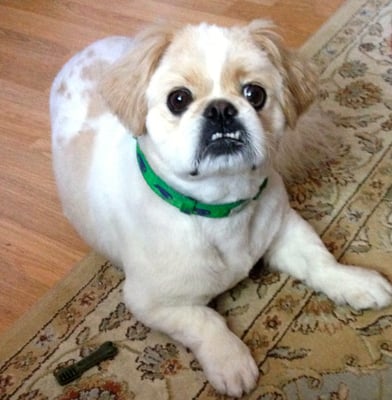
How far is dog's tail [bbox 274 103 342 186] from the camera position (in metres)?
1.54

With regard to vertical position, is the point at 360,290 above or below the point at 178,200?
below

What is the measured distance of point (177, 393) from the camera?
1.22 m

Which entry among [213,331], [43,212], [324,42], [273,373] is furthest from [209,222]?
[324,42]

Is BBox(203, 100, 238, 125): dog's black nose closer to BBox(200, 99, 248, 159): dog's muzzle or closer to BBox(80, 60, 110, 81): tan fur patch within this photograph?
BBox(200, 99, 248, 159): dog's muzzle

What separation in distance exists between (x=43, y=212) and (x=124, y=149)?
1.58 ft

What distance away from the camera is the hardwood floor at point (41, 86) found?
4.99ft

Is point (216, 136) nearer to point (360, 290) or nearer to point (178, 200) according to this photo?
point (178, 200)

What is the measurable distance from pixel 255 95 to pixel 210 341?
463 mm

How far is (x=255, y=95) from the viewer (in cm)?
106

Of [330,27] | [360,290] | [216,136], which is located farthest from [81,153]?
[330,27]

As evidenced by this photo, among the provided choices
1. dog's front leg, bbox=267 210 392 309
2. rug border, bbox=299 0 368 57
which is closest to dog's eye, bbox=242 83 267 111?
dog's front leg, bbox=267 210 392 309

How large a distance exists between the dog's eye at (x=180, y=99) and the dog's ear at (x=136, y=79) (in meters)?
0.05

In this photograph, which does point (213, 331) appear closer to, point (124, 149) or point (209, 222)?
point (209, 222)

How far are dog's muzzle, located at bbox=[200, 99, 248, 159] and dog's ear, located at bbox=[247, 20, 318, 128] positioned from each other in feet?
0.39
